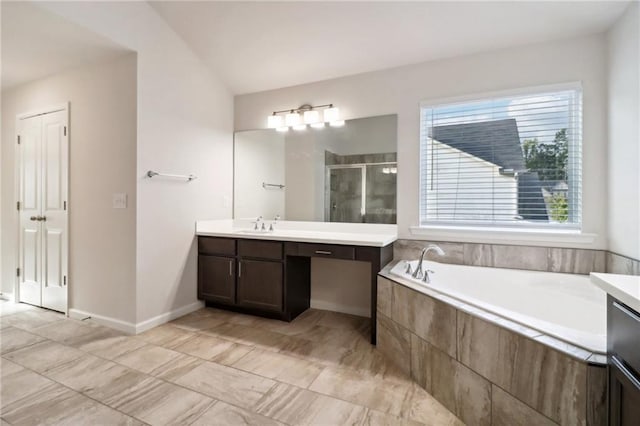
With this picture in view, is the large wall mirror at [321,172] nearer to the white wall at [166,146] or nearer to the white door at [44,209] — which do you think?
the white wall at [166,146]

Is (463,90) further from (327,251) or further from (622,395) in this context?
(622,395)

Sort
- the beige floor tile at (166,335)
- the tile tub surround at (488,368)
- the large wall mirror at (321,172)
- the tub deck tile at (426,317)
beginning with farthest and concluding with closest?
the large wall mirror at (321,172), the beige floor tile at (166,335), the tub deck tile at (426,317), the tile tub surround at (488,368)

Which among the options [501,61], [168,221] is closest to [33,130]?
[168,221]

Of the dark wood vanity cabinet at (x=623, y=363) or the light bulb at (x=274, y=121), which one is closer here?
the dark wood vanity cabinet at (x=623, y=363)

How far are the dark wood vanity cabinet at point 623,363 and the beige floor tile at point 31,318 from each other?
3.84m

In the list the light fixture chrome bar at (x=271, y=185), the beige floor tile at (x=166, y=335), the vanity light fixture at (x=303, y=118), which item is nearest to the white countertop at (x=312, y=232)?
the light fixture chrome bar at (x=271, y=185)

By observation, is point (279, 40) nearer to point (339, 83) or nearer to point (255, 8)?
point (255, 8)

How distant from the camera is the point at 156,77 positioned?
268cm

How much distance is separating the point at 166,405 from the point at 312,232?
6.11 feet

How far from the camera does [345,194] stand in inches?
121

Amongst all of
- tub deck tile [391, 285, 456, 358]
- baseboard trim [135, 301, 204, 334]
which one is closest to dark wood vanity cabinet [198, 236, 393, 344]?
baseboard trim [135, 301, 204, 334]

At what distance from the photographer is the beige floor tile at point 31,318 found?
107 inches

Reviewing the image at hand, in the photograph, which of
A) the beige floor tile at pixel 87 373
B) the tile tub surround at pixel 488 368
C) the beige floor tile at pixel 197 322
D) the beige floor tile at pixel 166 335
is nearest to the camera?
the tile tub surround at pixel 488 368

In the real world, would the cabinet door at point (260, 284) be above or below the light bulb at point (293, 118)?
below
